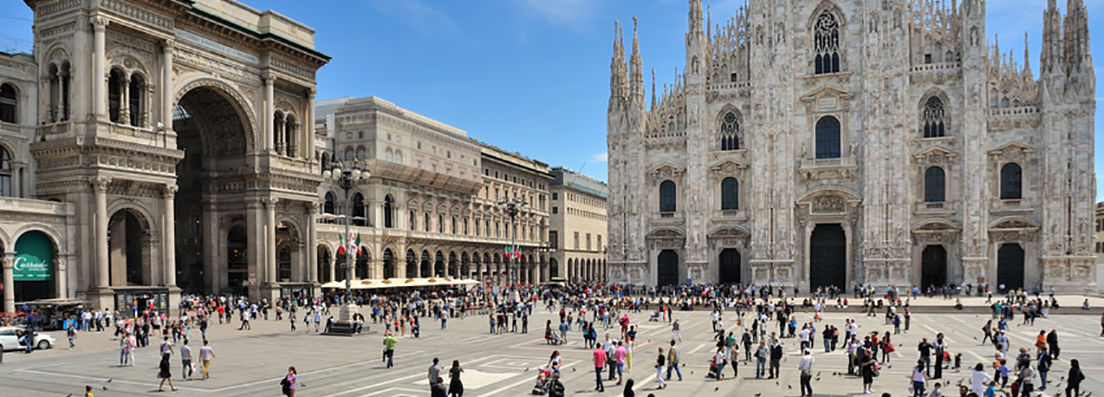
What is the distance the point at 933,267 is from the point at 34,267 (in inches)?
2166

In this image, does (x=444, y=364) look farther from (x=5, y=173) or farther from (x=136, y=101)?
(x=136, y=101)

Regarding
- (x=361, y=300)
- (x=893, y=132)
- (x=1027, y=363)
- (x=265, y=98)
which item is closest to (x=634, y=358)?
(x=1027, y=363)

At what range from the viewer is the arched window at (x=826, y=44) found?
61.1 m

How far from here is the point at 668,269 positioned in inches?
2591

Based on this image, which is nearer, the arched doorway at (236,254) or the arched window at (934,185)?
the arched doorway at (236,254)

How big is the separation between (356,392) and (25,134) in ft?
98.7

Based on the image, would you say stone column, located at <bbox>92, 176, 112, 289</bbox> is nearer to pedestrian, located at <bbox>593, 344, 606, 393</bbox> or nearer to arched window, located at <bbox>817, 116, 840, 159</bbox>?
pedestrian, located at <bbox>593, 344, 606, 393</bbox>

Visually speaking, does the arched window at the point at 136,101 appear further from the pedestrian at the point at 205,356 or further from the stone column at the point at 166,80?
the pedestrian at the point at 205,356

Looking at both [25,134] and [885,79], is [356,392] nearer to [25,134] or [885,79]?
[25,134]

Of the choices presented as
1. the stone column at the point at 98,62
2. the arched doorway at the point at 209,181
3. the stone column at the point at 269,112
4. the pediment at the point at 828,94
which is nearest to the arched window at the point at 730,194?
the pediment at the point at 828,94

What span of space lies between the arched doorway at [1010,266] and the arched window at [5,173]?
195 feet

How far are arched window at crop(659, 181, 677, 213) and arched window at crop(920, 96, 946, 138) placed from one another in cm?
1849

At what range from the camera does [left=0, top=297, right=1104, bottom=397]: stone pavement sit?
21297 millimetres

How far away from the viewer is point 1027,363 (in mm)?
18938
